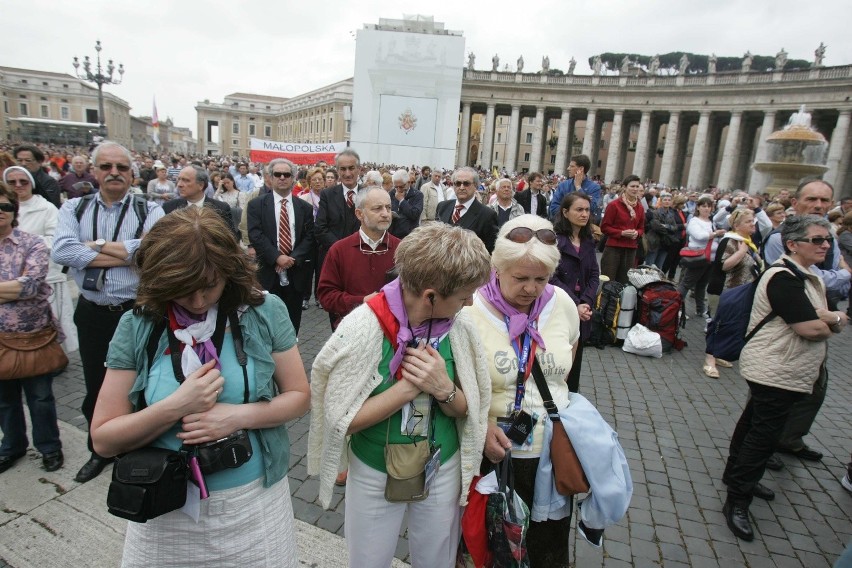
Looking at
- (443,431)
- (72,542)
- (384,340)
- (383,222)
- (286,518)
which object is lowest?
(72,542)

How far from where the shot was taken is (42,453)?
11.1 ft

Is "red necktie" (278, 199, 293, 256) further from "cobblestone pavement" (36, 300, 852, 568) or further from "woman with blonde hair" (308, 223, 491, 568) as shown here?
"woman with blonde hair" (308, 223, 491, 568)

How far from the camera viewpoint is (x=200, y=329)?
5.32ft

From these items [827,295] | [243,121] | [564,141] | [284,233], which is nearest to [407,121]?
[564,141]

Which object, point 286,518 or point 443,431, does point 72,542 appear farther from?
point 443,431

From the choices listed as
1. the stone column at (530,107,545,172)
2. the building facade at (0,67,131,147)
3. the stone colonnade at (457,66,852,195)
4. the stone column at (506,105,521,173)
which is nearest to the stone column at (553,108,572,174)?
the stone colonnade at (457,66,852,195)

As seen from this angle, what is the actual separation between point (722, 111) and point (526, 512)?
47.7 m

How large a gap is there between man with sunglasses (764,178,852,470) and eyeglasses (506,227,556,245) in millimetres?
2751

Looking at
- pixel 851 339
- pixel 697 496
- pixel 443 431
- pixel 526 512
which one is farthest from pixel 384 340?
pixel 851 339

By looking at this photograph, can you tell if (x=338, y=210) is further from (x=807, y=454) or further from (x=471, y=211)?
(x=807, y=454)

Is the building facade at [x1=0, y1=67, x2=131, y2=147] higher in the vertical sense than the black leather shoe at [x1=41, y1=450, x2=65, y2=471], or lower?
higher

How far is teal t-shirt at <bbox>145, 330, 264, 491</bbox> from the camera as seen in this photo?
158 cm

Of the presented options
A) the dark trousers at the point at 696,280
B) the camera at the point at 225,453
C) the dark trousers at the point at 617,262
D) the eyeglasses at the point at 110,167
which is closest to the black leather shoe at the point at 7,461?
the eyeglasses at the point at 110,167

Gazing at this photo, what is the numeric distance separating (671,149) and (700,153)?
2.72 m
